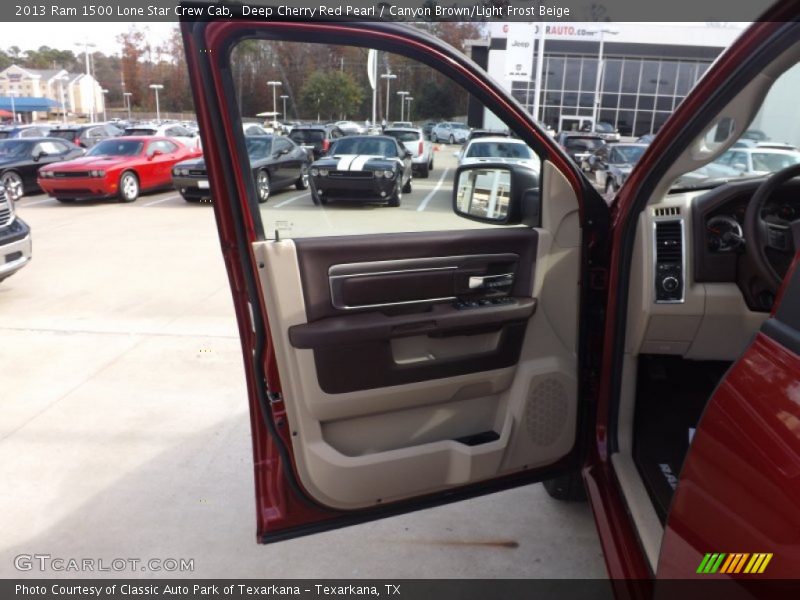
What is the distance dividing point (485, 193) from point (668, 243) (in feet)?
2.35

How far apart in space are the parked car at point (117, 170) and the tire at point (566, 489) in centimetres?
1271

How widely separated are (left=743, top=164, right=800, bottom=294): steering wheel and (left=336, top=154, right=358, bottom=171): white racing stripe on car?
5.26 feet

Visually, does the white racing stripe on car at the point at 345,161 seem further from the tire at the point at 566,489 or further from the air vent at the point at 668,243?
the tire at the point at 566,489

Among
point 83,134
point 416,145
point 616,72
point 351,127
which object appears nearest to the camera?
point 351,127

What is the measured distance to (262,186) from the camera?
203 centimetres

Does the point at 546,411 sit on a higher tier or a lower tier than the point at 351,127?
lower

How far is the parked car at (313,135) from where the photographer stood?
2.11 meters

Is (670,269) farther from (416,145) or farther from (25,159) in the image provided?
(25,159)

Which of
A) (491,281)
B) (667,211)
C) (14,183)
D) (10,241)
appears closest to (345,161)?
(491,281)

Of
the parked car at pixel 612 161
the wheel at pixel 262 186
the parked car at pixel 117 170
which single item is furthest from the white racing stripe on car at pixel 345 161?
the parked car at pixel 117 170

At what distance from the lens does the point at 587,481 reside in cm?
240

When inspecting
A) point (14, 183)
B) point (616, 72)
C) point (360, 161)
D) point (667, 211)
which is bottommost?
point (14, 183)

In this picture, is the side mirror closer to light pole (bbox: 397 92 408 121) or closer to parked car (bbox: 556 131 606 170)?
light pole (bbox: 397 92 408 121)

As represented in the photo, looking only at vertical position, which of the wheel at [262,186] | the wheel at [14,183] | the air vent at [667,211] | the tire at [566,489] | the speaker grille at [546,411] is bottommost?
the tire at [566,489]
